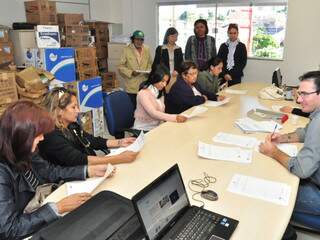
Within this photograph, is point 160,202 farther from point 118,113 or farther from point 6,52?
point 6,52

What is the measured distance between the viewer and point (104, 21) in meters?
5.60

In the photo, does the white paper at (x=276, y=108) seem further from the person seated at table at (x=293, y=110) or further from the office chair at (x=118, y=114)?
the office chair at (x=118, y=114)

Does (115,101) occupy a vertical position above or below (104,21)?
below

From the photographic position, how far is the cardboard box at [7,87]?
3336 millimetres

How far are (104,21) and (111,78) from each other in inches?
42.1

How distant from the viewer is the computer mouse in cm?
151

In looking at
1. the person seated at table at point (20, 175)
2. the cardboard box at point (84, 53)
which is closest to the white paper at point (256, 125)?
the person seated at table at point (20, 175)

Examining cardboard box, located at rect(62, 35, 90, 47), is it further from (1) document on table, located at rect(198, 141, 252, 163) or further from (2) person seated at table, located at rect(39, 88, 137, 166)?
(1) document on table, located at rect(198, 141, 252, 163)

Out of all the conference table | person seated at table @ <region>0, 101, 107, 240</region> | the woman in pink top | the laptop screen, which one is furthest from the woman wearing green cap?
the laptop screen

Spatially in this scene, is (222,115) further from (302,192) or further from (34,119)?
(34,119)

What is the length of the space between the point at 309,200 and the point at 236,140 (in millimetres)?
639

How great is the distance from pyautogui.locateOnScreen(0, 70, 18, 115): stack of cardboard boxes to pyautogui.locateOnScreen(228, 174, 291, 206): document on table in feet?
8.89

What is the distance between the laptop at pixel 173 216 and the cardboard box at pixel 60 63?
3.00 meters

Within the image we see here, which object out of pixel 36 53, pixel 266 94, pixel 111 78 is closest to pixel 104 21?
pixel 111 78
